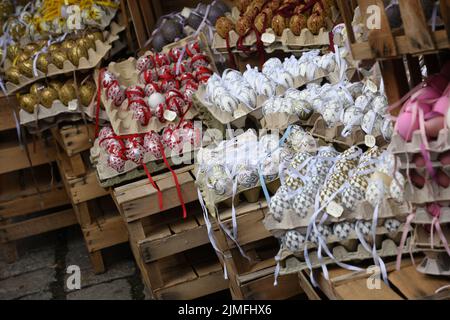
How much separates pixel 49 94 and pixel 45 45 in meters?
0.39

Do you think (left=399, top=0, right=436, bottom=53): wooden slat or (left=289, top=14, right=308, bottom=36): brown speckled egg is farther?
(left=289, top=14, right=308, bottom=36): brown speckled egg

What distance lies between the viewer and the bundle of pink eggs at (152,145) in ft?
11.5

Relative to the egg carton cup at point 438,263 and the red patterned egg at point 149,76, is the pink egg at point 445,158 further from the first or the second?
the red patterned egg at point 149,76

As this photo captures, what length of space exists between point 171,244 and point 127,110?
87 cm

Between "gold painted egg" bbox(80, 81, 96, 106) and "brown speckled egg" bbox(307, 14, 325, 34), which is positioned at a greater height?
"brown speckled egg" bbox(307, 14, 325, 34)

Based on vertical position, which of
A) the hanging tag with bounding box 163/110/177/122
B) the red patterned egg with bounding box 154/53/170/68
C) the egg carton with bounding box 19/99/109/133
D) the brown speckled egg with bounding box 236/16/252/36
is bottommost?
the hanging tag with bounding box 163/110/177/122

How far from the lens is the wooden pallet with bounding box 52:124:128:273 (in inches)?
167

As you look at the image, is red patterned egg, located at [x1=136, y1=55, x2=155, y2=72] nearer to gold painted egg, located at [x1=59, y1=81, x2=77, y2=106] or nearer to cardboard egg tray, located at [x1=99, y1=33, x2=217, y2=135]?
cardboard egg tray, located at [x1=99, y1=33, x2=217, y2=135]

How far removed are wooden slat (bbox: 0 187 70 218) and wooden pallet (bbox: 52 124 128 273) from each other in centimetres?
50

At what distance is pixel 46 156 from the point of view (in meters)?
4.94

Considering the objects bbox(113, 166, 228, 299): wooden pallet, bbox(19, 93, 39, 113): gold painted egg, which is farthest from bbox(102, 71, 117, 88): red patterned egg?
bbox(113, 166, 228, 299): wooden pallet
